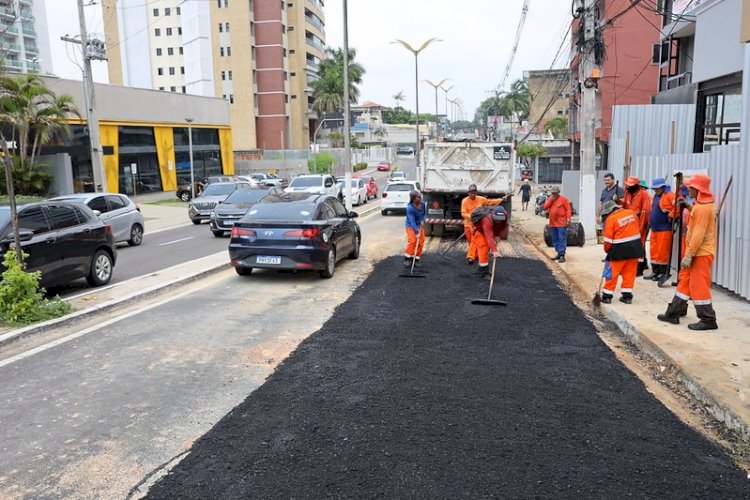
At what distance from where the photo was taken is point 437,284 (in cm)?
1061

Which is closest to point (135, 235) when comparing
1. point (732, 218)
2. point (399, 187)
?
point (399, 187)

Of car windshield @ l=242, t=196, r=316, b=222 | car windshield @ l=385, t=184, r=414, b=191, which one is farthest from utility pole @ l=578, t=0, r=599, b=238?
car windshield @ l=385, t=184, r=414, b=191

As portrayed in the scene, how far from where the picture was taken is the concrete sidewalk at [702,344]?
17.3ft

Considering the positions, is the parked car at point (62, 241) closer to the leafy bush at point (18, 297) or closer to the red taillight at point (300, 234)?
the leafy bush at point (18, 297)

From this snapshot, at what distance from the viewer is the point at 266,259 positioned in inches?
429

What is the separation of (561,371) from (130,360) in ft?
14.8

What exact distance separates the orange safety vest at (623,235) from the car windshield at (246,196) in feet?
41.8

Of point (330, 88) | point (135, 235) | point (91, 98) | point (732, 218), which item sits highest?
point (330, 88)

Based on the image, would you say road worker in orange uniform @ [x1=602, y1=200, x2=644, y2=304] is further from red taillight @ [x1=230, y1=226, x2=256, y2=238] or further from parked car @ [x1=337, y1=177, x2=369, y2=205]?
parked car @ [x1=337, y1=177, x2=369, y2=205]

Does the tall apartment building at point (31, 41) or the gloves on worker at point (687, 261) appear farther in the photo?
the tall apartment building at point (31, 41)

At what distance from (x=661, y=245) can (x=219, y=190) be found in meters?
18.3

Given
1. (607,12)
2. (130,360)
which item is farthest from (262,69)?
(130,360)

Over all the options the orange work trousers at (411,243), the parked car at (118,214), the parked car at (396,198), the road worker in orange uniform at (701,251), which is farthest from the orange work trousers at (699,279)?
the parked car at (396,198)

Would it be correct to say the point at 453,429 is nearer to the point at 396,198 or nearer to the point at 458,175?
the point at 458,175
